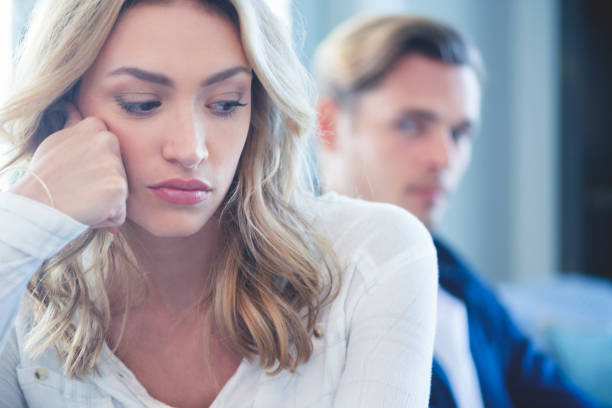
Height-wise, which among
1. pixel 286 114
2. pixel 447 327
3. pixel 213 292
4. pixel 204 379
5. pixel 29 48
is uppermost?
pixel 29 48

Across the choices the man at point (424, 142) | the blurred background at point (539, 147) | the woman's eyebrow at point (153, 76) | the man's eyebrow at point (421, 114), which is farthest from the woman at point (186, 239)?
the blurred background at point (539, 147)

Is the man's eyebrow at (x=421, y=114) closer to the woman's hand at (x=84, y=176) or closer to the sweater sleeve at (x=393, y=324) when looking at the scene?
the sweater sleeve at (x=393, y=324)

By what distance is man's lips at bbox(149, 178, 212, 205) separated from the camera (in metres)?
0.88

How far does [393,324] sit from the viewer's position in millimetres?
937

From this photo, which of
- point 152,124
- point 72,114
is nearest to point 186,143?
point 152,124

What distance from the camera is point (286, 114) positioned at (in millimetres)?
1010

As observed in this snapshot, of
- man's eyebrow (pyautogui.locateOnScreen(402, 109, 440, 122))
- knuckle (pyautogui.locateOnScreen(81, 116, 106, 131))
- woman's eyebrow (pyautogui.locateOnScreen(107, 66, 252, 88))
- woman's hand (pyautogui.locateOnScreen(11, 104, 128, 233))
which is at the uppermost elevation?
woman's eyebrow (pyautogui.locateOnScreen(107, 66, 252, 88))

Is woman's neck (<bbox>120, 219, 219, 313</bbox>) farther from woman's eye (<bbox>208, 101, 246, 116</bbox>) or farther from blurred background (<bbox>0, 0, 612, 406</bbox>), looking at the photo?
blurred background (<bbox>0, 0, 612, 406</bbox>)

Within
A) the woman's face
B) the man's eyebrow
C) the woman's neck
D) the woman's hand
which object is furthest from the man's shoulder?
the woman's hand

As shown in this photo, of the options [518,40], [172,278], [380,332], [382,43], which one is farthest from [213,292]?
[518,40]

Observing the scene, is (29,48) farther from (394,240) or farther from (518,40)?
(518,40)

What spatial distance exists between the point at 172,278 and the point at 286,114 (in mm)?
338

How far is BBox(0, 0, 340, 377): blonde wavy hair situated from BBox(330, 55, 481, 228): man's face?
1.82 ft

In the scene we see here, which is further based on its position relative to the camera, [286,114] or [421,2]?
[421,2]
